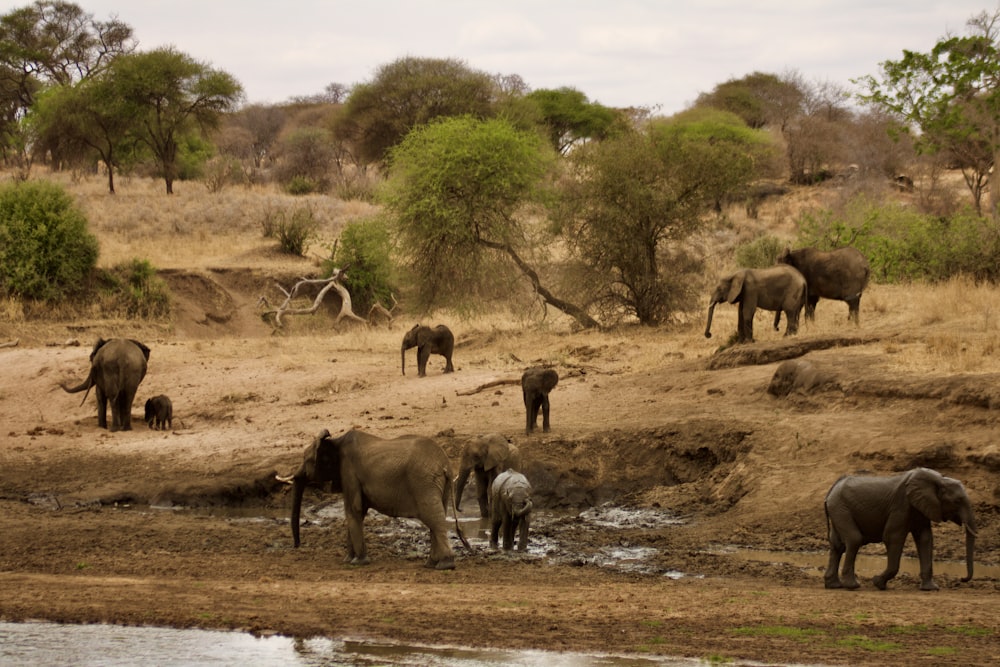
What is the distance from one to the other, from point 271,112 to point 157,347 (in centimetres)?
5190

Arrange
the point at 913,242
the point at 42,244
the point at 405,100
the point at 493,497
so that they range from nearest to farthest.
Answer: the point at 493,497 < the point at 913,242 < the point at 42,244 < the point at 405,100

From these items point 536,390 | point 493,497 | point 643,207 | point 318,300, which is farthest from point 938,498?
point 318,300

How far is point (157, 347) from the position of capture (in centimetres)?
2375

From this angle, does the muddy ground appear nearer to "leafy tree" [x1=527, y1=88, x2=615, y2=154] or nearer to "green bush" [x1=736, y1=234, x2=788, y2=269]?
"green bush" [x1=736, y1=234, x2=788, y2=269]

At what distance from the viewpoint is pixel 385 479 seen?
33.7ft

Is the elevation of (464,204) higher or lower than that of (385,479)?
higher

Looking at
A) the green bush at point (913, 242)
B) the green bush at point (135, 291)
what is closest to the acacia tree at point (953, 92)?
the green bush at point (913, 242)

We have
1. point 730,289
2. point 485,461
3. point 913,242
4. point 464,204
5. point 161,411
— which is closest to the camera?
point 485,461

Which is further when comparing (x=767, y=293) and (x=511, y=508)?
(x=767, y=293)

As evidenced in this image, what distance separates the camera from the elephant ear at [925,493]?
907 cm

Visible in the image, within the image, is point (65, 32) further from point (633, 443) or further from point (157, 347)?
point (633, 443)

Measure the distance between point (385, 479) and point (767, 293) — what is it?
34.2 feet

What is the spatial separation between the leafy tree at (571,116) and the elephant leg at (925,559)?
43.8 metres

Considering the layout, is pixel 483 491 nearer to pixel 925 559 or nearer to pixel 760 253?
pixel 925 559
